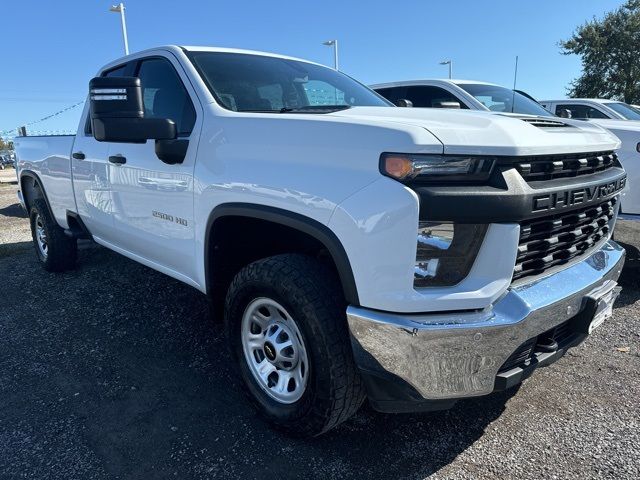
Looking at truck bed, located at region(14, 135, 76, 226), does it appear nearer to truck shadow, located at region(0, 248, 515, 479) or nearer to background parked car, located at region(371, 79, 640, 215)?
truck shadow, located at region(0, 248, 515, 479)

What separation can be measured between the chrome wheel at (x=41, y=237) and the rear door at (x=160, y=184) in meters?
2.16

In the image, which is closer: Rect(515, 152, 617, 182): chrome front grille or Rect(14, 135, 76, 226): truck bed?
Rect(515, 152, 617, 182): chrome front grille

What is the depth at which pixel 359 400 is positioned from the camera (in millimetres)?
2348

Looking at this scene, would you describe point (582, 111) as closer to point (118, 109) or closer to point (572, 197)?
point (572, 197)

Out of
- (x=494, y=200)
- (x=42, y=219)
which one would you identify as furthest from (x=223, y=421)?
(x=42, y=219)

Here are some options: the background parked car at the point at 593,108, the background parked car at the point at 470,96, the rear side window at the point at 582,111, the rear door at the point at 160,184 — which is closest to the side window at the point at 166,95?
the rear door at the point at 160,184

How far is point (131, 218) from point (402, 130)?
238 cm

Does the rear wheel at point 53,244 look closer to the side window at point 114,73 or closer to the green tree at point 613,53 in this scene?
the side window at point 114,73

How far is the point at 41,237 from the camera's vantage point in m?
5.69

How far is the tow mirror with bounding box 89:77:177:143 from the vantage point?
2539 millimetres

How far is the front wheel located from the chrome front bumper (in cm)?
16

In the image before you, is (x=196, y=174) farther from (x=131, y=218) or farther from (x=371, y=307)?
(x=371, y=307)

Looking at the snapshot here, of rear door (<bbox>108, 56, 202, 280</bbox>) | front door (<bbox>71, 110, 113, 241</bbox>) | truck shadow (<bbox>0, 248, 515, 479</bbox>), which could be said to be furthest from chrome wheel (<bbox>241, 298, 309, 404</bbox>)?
front door (<bbox>71, 110, 113, 241</bbox>)

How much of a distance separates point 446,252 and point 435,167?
1.10ft
